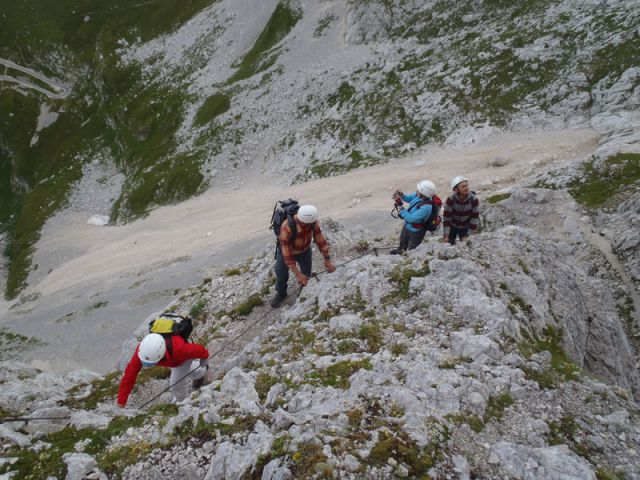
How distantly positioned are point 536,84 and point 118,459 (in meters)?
43.2

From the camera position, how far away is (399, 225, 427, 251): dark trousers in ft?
47.0

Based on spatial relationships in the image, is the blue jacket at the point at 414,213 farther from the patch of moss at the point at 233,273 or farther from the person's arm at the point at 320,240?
the patch of moss at the point at 233,273

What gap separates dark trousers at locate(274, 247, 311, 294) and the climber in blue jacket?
3.55 meters

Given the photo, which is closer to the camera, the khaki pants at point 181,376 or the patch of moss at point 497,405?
the patch of moss at point 497,405

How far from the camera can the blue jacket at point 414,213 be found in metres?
13.8

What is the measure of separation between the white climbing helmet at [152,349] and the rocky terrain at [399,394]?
1194 millimetres

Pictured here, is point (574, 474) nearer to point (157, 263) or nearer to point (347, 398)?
point (347, 398)

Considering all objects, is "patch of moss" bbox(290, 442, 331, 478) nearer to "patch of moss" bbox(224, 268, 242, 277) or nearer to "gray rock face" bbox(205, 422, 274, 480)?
"gray rock face" bbox(205, 422, 274, 480)

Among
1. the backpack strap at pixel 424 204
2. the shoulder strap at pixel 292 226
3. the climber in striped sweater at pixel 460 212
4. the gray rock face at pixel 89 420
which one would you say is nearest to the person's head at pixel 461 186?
the climber in striped sweater at pixel 460 212

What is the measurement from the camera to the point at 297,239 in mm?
12742

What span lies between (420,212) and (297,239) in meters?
4.45

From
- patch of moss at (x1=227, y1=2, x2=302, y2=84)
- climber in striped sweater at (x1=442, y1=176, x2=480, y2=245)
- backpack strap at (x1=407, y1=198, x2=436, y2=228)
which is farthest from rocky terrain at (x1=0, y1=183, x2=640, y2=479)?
patch of moss at (x1=227, y1=2, x2=302, y2=84)

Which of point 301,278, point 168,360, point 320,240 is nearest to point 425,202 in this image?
point 320,240

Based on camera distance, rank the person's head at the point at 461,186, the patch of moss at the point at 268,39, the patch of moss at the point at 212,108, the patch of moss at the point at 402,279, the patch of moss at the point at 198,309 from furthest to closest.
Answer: the patch of moss at the point at 268,39 < the patch of moss at the point at 212,108 < the patch of moss at the point at 198,309 < the person's head at the point at 461,186 < the patch of moss at the point at 402,279
